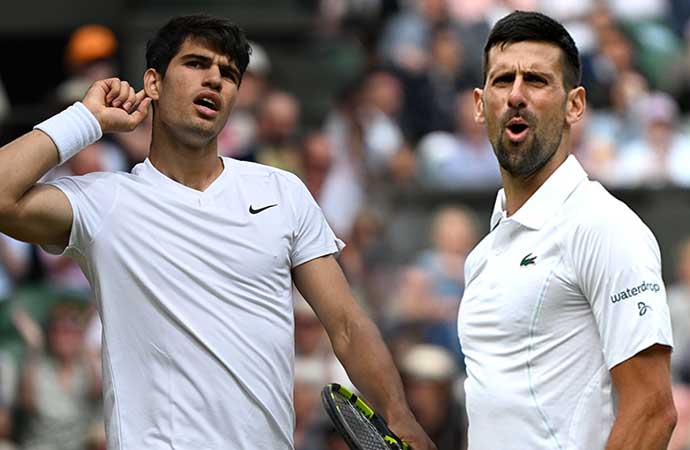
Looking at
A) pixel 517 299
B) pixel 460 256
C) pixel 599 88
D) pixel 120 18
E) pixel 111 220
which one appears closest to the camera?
pixel 517 299

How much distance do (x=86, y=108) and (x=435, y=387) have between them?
4223 millimetres

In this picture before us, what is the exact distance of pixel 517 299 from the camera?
171 inches

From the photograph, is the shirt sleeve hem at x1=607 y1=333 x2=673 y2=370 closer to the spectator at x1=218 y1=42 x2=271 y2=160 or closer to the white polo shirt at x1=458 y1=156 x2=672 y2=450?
the white polo shirt at x1=458 y1=156 x2=672 y2=450

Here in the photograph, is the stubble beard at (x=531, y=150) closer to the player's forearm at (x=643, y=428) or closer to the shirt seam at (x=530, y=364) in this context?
the shirt seam at (x=530, y=364)

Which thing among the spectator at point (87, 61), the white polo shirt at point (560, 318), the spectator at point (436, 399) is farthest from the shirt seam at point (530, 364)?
the spectator at point (87, 61)

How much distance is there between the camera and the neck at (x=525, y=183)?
4523 millimetres

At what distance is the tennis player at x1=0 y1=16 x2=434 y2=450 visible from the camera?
459cm

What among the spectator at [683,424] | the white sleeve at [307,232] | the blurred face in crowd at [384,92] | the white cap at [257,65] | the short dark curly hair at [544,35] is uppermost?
the white cap at [257,65]

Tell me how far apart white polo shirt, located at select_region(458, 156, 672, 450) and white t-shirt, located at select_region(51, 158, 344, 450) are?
61cm

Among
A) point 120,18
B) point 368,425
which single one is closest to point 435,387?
point 368,425

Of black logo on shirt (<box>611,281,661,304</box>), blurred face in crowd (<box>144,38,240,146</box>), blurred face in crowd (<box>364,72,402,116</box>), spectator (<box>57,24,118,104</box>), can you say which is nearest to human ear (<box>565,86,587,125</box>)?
black logo on shirt (<box>611,281,661,304</box>)

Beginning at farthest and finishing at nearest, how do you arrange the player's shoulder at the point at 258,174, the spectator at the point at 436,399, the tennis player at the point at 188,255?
the spectator at the point at 436,399, the player's shoulder at the point at 258,174, the tennis player at the point at 188,255

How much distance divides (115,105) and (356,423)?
1.18m

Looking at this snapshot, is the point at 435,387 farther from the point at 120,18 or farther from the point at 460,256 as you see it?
the point at 120,18
